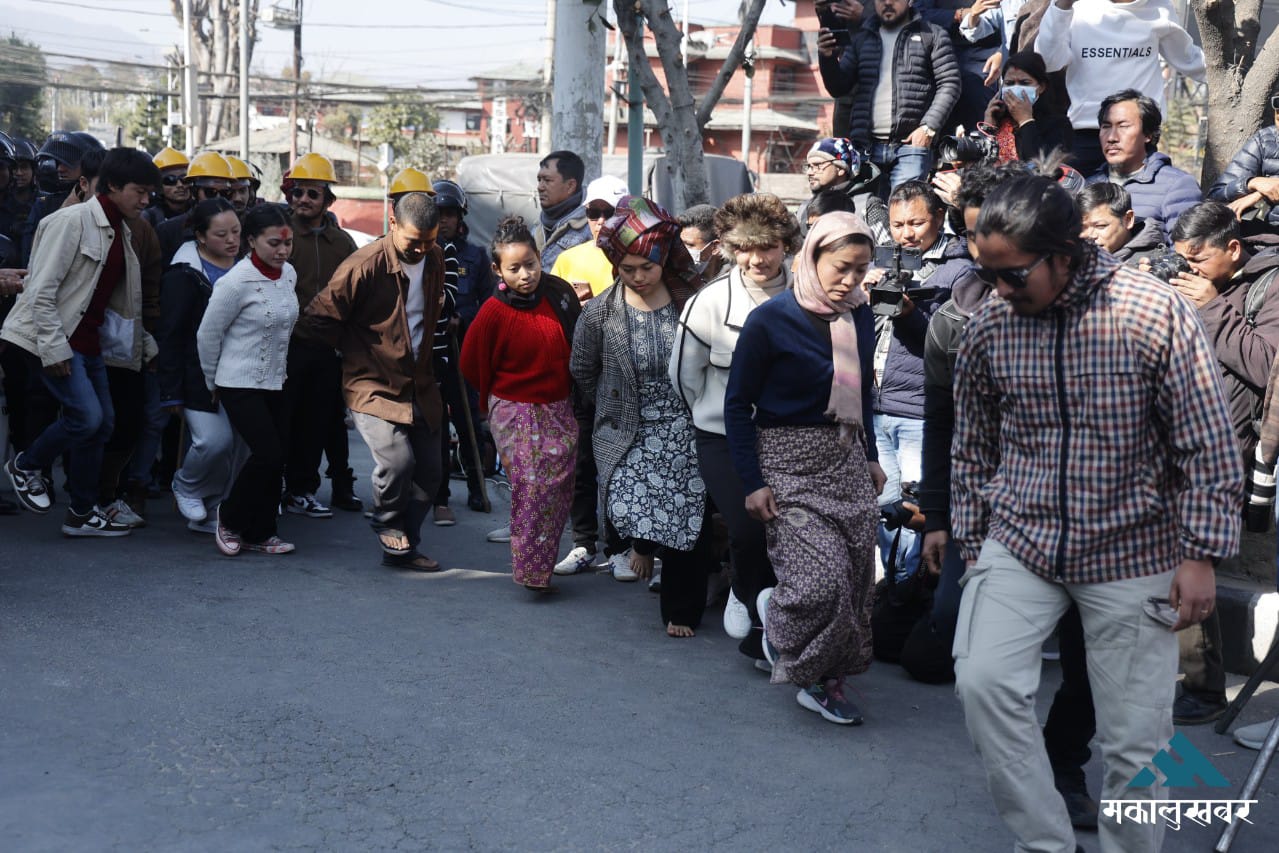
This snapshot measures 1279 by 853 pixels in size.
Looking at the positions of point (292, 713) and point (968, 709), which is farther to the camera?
point (292, 713)

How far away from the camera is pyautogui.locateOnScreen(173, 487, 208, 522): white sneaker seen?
7586mm

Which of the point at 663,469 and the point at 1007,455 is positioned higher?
the point at 1007,455

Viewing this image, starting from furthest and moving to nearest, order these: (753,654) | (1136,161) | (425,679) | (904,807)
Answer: (1136,161), (753,654), (425,679), (904,807)

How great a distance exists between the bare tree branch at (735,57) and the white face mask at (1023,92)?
212 centimetres

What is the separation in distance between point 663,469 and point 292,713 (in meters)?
2.02

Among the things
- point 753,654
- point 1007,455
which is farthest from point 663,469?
point 1007,455

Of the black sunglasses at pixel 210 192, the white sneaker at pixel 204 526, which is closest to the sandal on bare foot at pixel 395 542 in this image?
the white sneaker at pixel 204 526

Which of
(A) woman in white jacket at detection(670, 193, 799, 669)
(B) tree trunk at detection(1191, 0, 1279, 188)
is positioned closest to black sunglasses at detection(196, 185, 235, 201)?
(A) woman in white jacket at detection(670, 193, 799, 669)

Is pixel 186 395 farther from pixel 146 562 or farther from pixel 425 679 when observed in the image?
pixel 425 679

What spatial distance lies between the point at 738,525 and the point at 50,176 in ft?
→ 21.3

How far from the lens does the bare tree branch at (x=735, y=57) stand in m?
9.21

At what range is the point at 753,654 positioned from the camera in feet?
19.0

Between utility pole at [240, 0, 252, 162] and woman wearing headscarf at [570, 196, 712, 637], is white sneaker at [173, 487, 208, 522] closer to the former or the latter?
woman wearing headscarf at [570, 196, 712, 637]

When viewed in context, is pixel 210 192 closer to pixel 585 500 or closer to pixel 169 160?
pixel 169 160
